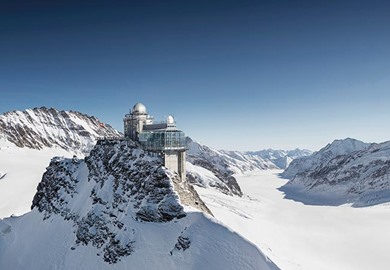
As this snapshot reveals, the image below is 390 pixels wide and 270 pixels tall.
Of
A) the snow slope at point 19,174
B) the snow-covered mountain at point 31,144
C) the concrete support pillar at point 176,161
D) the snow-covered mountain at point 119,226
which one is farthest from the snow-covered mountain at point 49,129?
the concrete support pillar at point 176,161

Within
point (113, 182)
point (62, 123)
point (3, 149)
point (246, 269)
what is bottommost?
point (246, 269)

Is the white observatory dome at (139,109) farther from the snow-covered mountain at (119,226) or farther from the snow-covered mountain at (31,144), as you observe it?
the snow-covered mountain at (31,144)

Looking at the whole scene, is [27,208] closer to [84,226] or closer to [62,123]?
[84,226]

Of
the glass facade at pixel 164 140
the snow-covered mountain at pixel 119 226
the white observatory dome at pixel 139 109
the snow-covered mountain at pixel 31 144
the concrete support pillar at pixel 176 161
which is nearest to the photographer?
the snow-covered mountain at pixel 119 226

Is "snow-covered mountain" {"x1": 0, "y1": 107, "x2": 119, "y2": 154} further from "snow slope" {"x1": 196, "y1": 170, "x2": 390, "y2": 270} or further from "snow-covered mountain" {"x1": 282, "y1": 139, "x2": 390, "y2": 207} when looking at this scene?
"snow-covered mountain" {"x1": 282, "y1": 139, "x2": 390, "y2": 207}

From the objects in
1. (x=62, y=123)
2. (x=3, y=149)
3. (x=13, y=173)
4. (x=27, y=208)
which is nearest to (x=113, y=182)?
(x=27, y=208)

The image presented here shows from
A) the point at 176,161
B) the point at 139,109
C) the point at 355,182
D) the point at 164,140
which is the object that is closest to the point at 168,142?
the point at 164,140
